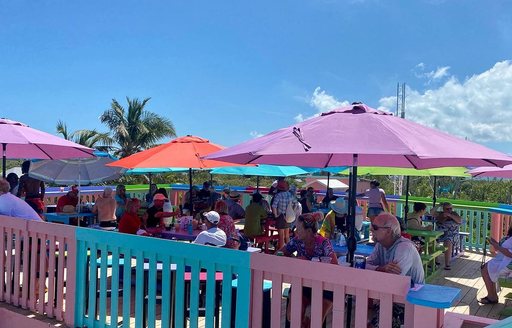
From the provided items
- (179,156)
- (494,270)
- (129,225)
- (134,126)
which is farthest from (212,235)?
(134,126)

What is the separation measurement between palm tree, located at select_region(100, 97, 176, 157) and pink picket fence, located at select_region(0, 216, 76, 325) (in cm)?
2151

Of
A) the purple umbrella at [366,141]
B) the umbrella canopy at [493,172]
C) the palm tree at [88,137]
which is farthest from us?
the palm tree at [88,137]

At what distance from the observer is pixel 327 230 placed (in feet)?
21.5

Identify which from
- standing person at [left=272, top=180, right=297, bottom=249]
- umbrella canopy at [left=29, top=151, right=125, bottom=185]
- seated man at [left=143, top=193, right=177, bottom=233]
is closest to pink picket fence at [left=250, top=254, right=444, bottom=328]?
seated man at [left=143, top=193, right=177, bottom=233]

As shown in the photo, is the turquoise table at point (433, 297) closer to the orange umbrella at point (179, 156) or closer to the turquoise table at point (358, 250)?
the turquoise table at point (358, 250)

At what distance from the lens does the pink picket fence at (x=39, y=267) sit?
3.80 m

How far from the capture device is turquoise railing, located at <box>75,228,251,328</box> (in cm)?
296

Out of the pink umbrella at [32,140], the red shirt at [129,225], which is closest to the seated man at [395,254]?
the red shirt at [129,225]

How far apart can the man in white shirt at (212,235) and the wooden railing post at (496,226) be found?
5.72m

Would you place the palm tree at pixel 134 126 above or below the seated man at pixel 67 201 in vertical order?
above

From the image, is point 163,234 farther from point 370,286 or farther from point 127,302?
point 370,286

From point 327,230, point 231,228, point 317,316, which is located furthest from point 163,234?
point 317,316

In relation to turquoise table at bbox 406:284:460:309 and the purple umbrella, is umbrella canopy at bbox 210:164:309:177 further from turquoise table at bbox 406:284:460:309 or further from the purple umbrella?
turquoise table at bbox 406:284:460:309

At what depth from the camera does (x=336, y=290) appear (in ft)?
8.53
